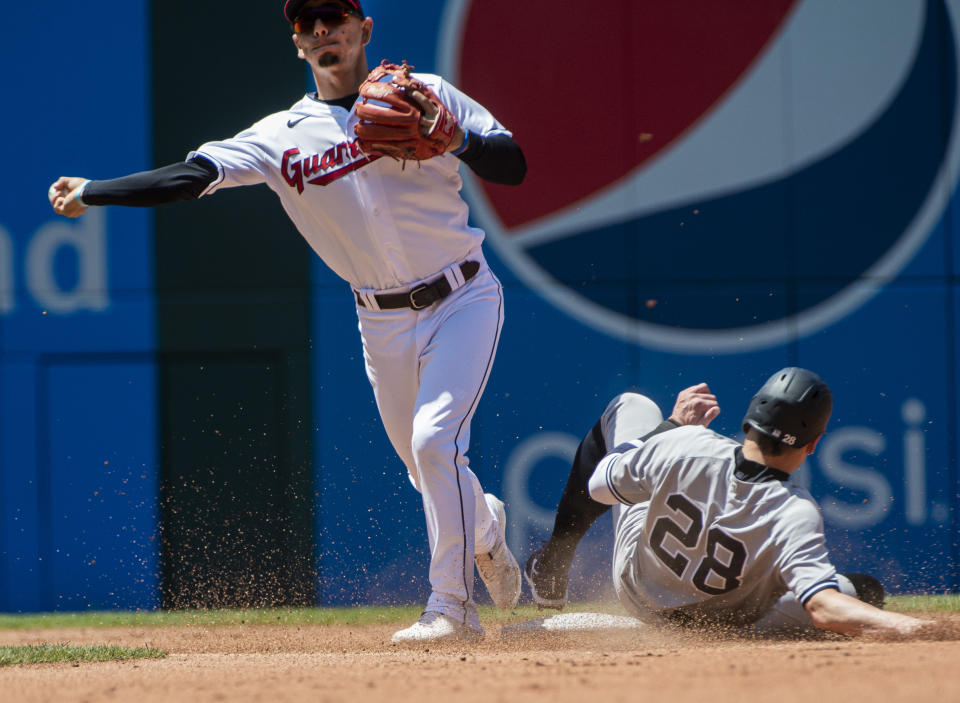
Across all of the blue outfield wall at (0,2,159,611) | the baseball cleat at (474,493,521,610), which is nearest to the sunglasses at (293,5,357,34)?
the baseball cleat at (474,493,521,610)

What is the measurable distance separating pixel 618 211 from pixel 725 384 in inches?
36.5

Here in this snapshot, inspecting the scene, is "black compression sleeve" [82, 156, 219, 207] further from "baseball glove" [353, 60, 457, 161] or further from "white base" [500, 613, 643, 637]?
"white base" [500, 613, 643, 637]

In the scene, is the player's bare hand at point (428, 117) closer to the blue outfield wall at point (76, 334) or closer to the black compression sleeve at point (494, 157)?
the black compression sleeve at point (494, 157)

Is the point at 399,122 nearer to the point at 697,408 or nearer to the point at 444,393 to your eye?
the point at 444,393

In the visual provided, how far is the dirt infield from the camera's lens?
2.19 meters

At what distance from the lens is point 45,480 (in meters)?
5.02

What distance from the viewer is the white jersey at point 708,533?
2857 mm

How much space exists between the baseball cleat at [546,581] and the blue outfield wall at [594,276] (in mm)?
1104

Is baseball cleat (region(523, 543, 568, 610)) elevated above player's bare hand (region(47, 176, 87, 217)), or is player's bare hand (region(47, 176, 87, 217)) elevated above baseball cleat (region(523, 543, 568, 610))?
player's bare hand (region(47, 176, 87, 217))

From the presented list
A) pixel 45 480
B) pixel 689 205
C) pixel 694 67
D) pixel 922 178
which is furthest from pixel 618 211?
pixel 45 480

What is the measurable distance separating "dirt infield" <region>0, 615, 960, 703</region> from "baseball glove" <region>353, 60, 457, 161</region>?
144 cm

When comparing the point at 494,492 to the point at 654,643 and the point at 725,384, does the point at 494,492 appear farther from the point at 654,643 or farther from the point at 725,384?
the point at 654,643

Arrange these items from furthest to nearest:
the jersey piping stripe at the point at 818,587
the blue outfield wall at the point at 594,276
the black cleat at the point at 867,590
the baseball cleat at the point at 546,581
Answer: the blue outfield wall at the point at 594,276, the baseball cleat at the point at 546,581, the black cleat at the point at 867,590, the jersey piping stripe at the point at 818,587

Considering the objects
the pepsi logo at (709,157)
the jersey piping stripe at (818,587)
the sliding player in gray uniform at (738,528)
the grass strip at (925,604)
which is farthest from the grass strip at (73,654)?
the grass strip at (925,604)
